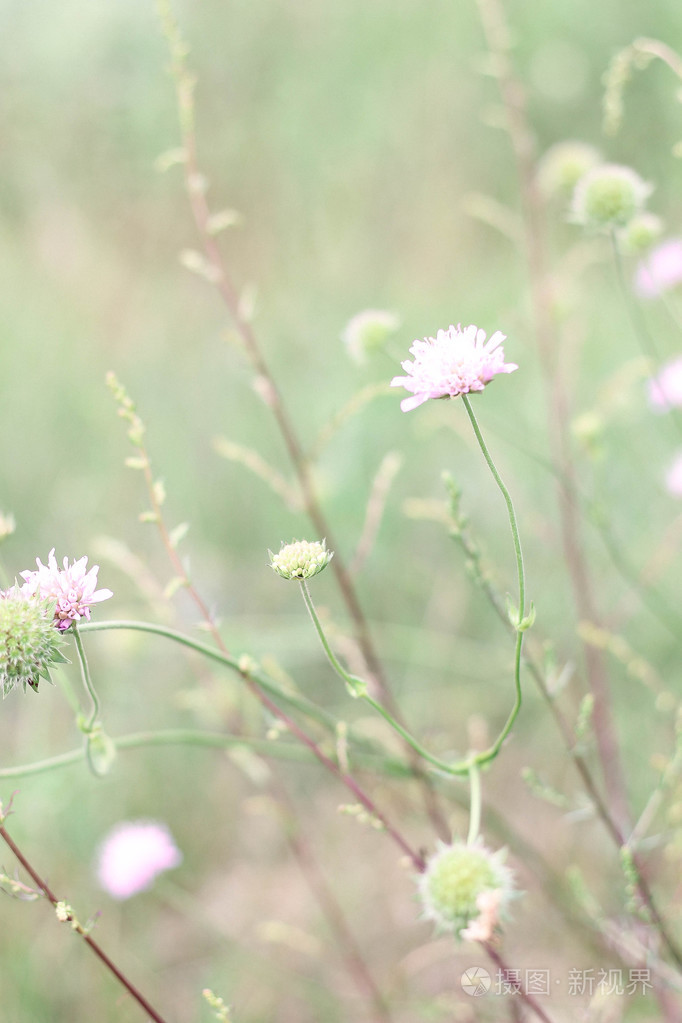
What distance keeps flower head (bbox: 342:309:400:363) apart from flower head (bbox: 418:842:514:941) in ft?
3.09

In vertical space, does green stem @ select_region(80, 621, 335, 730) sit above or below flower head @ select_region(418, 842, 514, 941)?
above

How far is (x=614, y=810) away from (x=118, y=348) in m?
2.92

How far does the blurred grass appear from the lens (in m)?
2.18

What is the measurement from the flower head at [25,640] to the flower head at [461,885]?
1.65 feet

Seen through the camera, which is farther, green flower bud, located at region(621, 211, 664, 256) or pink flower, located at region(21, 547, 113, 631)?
green flower bud, located at region(621, 211, 664, 256)

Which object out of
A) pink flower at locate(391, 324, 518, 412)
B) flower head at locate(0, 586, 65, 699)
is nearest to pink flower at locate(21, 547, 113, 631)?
flower head at locate(0, 586, 65, 699)

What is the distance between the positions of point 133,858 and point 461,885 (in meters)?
1.20

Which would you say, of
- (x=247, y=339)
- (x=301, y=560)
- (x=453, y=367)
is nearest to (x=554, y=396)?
(x=247, y=339)

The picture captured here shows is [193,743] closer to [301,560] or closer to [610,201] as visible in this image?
[301,560]

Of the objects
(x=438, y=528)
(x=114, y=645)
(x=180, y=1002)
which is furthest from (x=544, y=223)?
(x=180, y=1002)

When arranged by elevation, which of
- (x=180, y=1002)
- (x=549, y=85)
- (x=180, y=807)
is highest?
(x=549, y=85)

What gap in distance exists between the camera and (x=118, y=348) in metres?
3.92

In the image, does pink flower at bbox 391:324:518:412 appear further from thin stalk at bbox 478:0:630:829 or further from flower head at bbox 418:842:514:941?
thin stalk at bbox 478:0:630:829

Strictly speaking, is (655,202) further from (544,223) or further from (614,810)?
(614,810)
